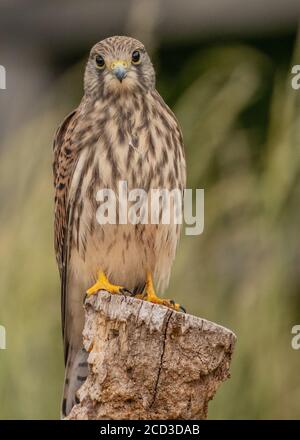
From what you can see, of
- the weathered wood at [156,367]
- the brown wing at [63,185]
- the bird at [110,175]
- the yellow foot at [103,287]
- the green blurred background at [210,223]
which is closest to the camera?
the weathered wood at [156,367]

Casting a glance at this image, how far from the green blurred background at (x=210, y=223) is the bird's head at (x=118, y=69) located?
526mm

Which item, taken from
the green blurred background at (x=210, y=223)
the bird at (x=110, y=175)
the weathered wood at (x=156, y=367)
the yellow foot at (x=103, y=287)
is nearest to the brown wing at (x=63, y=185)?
the bird at (x=110, y=175)

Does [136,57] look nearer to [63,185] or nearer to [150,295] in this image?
[63,185]

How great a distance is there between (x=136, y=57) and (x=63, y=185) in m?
0.53

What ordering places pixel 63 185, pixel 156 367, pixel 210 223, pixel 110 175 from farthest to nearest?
pixel 210 223 < pixel 63 185 < pixel 110 175 < pixel 156 367

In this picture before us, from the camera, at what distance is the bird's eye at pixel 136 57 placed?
339 centimetres

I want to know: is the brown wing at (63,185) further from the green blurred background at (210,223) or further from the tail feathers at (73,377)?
the green blurred background at (210,223)

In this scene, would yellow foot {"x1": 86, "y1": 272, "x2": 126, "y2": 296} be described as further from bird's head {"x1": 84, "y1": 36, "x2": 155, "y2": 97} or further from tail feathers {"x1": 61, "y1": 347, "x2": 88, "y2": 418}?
bird's head {"x1": 84, "y1": 36, "x2": 155, "y2": 97}

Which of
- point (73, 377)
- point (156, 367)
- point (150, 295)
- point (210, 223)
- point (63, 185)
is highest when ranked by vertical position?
point (63, 185)

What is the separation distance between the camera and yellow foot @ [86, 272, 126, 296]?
312 centimetres

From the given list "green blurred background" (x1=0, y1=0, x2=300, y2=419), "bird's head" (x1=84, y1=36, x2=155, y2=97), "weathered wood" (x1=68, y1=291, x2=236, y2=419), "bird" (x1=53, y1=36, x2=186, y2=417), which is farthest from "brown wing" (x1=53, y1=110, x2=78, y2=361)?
"weathered wood" (x1=68, y1=291, x2=236, y2=419)

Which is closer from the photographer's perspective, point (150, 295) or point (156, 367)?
point (156, 367)

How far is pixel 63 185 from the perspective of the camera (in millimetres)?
3492

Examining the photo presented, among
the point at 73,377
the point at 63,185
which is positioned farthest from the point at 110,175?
the point at 73,377
